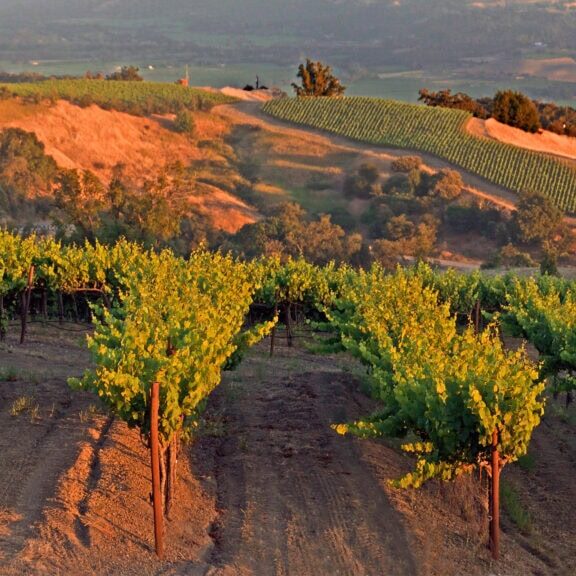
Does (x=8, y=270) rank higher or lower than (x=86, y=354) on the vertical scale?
higher

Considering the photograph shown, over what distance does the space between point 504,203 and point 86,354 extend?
57.4 m

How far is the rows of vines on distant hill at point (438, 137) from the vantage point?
85.3 meters

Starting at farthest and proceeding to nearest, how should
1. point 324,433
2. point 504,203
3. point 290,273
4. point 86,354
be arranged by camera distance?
point 504,203, point 290,273, point 86,354, point 324,433

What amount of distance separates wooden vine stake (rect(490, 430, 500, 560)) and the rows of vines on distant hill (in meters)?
65.7

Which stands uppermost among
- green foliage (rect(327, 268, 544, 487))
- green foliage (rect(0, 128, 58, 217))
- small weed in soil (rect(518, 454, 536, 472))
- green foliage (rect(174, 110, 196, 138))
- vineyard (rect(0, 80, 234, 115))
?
green foliage (rect(327, 268, 544, 487))

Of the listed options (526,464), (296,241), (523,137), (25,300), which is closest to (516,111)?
(523,137)

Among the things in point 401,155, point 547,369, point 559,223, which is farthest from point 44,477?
point 401,155

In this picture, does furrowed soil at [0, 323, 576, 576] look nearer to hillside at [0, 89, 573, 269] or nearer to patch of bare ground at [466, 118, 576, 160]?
hillside at [0, 89, 573, 269]

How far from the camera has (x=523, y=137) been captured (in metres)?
95.4

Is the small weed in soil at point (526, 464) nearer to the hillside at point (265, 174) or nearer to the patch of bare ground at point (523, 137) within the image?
the hillside at point (265, 174)

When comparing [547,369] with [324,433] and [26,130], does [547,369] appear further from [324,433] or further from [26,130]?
[26,130]

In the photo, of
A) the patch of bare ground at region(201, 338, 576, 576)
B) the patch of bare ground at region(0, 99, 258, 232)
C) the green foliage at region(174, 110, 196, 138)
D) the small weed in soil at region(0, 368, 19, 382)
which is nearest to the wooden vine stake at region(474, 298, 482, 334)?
the patch of bare ground at region(201, 338, 576, 576)

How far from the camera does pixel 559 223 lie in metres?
74.2

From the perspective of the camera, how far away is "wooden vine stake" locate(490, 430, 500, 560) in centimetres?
1539
